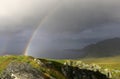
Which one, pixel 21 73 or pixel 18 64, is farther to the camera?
pixel 18 64

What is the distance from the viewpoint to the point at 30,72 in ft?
165

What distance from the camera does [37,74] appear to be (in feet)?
167

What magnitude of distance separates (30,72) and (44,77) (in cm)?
407

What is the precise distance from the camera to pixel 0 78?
160 ft

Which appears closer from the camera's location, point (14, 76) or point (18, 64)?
point (14, 76)

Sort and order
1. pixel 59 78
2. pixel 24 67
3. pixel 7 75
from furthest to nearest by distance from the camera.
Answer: pixel 59 78 < pixel 24 67 < pixel 7 75

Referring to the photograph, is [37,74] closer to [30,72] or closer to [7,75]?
[30,72]

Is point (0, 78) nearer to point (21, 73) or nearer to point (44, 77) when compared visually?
point (21, 73)

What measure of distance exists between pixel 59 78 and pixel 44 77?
77.0 ft

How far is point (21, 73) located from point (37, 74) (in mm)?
3154

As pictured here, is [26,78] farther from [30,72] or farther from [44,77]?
[44,77]

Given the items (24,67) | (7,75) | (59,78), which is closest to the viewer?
(7,75)

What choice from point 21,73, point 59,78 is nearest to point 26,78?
point 21,73

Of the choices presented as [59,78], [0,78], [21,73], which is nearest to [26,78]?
[21,73]
